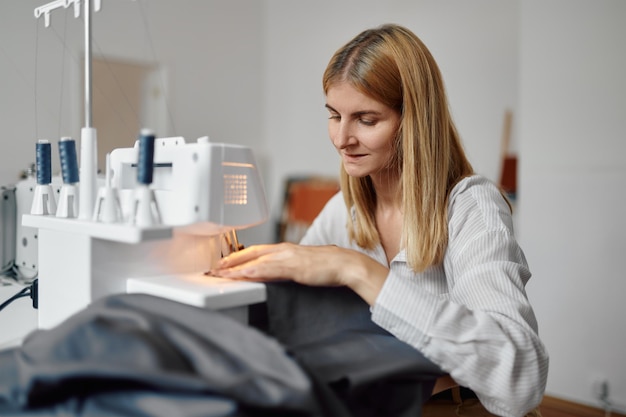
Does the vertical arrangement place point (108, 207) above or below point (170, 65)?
below

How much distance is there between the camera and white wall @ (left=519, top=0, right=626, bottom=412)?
8.44 feet

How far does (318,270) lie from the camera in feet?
3.16

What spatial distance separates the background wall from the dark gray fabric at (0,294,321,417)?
865 millimetres

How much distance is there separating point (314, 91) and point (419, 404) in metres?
4.30

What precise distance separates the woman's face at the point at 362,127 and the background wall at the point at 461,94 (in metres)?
0.60

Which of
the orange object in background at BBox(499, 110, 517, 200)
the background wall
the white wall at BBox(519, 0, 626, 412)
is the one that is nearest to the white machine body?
the background wall

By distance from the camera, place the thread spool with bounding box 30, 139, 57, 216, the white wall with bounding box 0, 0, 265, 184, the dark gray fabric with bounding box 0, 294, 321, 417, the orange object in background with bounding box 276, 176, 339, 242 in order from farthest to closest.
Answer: the orange object in background with bounding box 276, 176, 339, 242
the white wall with bounding box 0, 0, 265, 184
the thread spool with bounding box 30, 139, 57, 216
the dark gray fabric with bounding box 0, 294, 321, 417

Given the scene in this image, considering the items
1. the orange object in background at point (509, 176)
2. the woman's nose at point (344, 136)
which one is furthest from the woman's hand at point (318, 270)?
the orange object in background at point (509, 176)

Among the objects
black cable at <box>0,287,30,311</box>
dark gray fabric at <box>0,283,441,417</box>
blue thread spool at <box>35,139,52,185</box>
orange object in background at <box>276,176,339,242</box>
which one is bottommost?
orange object in background at <box>276,176,339,242</box>

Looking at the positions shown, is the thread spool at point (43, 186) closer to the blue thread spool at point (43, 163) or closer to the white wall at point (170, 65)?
the blue thread spool at point (43, 163)

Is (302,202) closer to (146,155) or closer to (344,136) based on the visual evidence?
(344,136)

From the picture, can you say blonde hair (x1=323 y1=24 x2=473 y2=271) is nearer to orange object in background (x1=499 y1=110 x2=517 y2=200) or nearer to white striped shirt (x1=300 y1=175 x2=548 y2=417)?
white striped shirt (x1=300 y1=175 x2=548 y2=417)

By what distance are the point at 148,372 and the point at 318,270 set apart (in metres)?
0.43

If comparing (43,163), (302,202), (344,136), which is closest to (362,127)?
(344,136)
